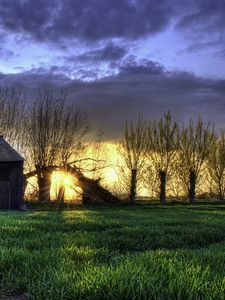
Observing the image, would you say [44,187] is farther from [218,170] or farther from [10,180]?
[218,170]

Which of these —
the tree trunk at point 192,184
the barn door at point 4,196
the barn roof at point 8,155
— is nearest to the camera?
the barn door at point 4,196

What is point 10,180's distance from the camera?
113 feet

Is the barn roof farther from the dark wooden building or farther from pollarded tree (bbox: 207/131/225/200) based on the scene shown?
pollarded tree (bbox: 207/131/225/200)

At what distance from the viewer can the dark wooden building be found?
34219 millimetres

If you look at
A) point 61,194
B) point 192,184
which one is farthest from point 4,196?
point 192,184

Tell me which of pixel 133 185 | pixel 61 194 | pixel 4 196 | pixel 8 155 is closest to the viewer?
pixel 4 196

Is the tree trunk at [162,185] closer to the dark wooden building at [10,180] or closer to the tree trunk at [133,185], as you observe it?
the tree trunk at [133,185]

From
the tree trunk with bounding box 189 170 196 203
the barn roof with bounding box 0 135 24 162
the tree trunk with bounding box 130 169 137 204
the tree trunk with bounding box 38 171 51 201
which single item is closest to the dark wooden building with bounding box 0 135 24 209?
the barn roof with bounding box 0 135 24 162

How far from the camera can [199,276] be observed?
4.70 metres

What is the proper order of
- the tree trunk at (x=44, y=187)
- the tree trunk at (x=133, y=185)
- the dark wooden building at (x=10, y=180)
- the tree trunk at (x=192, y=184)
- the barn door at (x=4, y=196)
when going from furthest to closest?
the tree trunk at (x=192, y=184) < the tree trunk at (x=44, y=187) < the tree trunk at (x=133, y=185) < the dark wooden building at (x=10, y=180) < the barn door at (x=4, y=196)

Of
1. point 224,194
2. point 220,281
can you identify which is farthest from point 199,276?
point 224,194

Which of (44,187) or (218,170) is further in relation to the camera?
(218,170)

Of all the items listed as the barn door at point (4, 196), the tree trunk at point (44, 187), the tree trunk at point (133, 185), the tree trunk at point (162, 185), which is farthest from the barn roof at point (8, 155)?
the tree trunk at point (162, 185)

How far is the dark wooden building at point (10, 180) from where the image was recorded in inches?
1347
